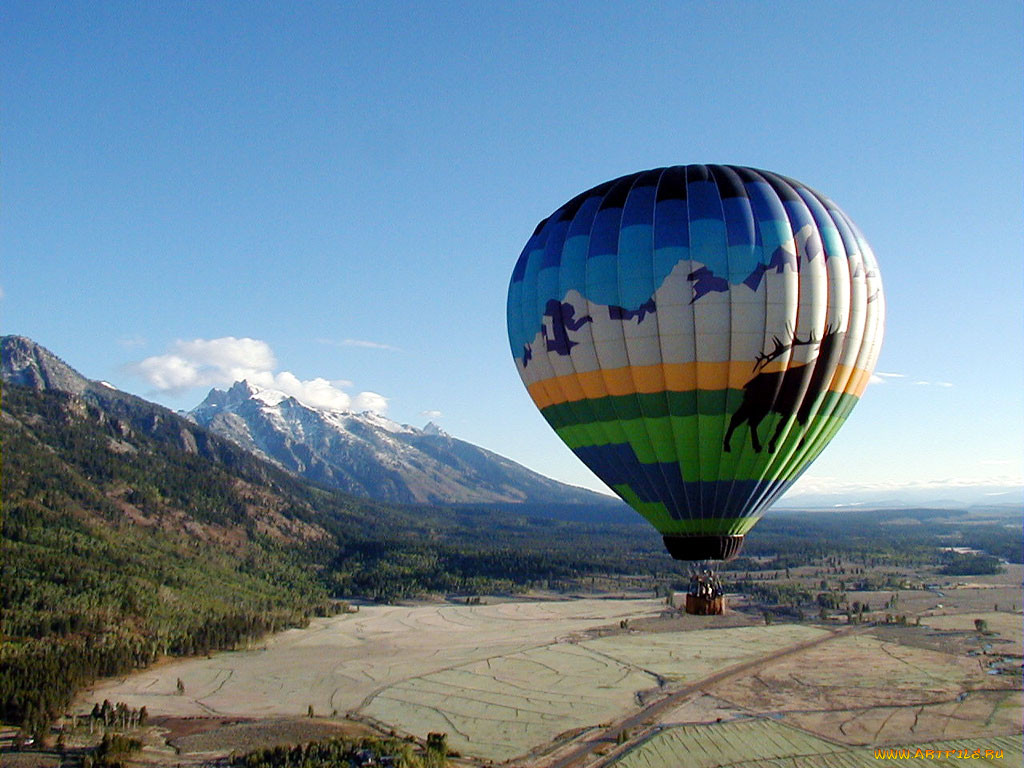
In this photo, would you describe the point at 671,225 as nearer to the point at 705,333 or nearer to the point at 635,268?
the point at 635,268

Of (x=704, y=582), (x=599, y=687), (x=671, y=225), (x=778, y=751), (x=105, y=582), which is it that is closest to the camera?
(x=671, y=225)

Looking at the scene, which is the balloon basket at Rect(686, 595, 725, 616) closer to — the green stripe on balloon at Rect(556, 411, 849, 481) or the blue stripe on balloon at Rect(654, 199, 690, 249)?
the green stripe on balloon at Rect(556, 411, 849, 481)

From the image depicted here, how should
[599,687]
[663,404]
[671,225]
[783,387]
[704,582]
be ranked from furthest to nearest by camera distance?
[599,687] < [704,582] < [663,404] < [671,225] < [783,387]

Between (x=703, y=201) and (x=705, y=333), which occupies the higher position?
(x=703, y=201)

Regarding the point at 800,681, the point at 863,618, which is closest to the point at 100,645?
the point at 800,681

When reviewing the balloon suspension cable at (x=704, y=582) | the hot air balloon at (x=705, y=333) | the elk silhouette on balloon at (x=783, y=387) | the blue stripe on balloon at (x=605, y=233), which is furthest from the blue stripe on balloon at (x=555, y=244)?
the balloon suspension cable at (x=704, y=582)

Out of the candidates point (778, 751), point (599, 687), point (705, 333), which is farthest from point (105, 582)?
point (705, 333)

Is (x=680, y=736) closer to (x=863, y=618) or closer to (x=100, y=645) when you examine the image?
(x=100, y=645)
